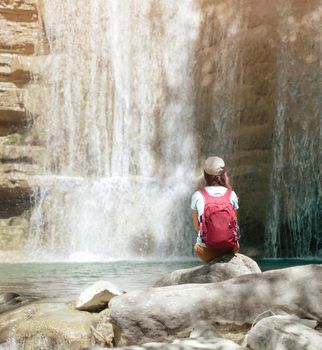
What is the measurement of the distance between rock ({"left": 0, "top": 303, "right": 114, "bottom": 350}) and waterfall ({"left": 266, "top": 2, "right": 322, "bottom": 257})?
11779 mm

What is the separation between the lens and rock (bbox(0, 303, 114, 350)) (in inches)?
191

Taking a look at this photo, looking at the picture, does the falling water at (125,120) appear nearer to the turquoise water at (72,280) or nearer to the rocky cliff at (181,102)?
the rocky cliff at (181,102)

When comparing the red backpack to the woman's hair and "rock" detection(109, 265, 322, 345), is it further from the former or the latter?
"rock" detection(109, 265, 322, 345)

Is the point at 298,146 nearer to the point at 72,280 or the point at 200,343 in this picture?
the point at 72,280

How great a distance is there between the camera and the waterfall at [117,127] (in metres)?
17.0

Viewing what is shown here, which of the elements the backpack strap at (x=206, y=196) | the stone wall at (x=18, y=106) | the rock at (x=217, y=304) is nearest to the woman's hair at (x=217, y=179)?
the backpack strap at (x=206, y=196)

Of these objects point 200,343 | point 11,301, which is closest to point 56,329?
point 11,301

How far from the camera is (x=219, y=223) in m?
5.01

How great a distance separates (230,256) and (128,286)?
3129mm

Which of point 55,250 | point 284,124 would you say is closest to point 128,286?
point 55,250

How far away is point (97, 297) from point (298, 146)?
1238cm

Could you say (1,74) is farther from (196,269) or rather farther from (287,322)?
(287,322)

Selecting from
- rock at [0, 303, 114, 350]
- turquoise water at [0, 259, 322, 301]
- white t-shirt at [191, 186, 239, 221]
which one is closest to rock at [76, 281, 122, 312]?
rock at [0, 303, 114, 350]

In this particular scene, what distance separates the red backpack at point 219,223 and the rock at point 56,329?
1118mm
